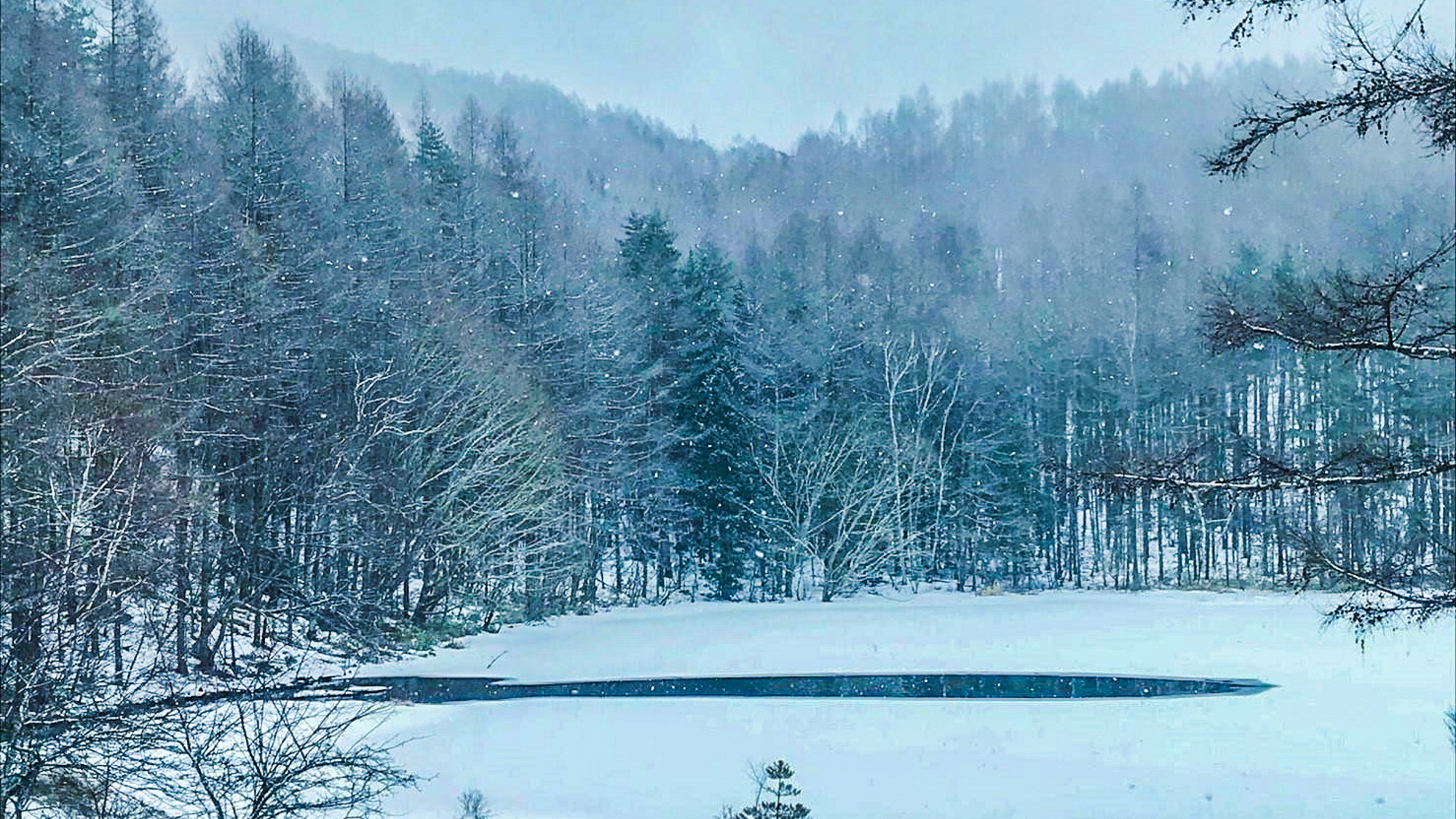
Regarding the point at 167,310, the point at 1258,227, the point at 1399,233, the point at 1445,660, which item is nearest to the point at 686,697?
the point at 167,310

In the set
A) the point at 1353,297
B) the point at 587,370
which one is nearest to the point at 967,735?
the point at 1353,297

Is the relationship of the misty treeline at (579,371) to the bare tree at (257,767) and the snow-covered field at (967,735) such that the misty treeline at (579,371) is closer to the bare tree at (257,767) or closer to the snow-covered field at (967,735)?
the bare tree at (257,767)

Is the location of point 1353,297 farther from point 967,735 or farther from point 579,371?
point 579,371

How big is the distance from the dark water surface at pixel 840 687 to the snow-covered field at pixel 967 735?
55 centimetres

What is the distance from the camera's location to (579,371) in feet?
93.0

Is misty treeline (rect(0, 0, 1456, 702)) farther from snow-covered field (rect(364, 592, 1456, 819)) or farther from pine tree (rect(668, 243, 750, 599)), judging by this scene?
snow-covered field (rect(364, 592, 1456, 819))

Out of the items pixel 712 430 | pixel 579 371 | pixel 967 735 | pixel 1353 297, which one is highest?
pixel 579 371

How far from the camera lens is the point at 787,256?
41375 mm

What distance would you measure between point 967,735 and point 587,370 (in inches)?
717

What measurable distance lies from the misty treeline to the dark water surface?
7.85ft

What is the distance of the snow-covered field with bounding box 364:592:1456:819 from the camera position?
31.2 feet

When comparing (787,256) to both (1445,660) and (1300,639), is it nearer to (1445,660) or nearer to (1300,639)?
(1300,639)

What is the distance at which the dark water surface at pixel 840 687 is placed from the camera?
15.4m

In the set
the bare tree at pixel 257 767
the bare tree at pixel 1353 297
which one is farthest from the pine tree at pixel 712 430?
the bare tree at pixel 257 767
